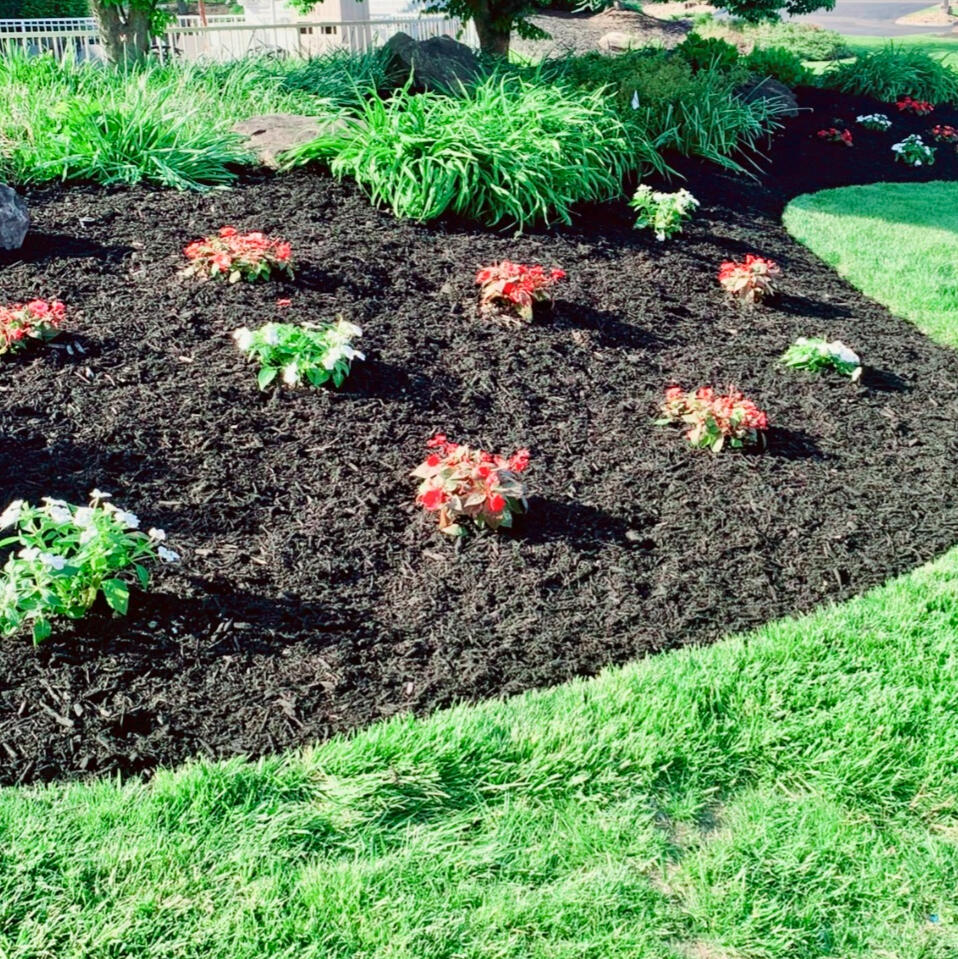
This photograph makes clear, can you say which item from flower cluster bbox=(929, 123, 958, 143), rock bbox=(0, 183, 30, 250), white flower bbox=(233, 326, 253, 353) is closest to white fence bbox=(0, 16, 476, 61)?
flower cluster bbox=(929, 123, 958, 143)

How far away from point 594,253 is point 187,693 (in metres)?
4.45

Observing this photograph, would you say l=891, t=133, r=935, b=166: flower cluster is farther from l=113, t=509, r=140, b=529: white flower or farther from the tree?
l=113, t=509, r=140, b=529: white flower

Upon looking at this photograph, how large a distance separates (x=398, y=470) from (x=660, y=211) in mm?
3702

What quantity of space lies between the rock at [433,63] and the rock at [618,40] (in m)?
11.9

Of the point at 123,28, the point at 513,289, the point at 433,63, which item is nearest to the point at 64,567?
the point at 513,289

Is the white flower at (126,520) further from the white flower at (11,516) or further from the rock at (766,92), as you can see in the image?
the rock at (766,92)

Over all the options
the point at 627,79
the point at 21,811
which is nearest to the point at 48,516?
the point at 21,811

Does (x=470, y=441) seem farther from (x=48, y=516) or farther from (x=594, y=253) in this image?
(x=594, y=253)

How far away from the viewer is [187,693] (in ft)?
9.91

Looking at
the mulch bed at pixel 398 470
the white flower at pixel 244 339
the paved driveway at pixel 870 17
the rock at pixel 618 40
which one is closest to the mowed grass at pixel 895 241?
the mulch bed at pixel 398 470

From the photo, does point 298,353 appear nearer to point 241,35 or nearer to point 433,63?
point 433,63

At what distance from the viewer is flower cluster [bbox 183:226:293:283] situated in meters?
5.37

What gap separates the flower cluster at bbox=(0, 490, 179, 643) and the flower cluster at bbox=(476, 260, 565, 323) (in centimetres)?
274

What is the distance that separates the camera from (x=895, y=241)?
801 cm
